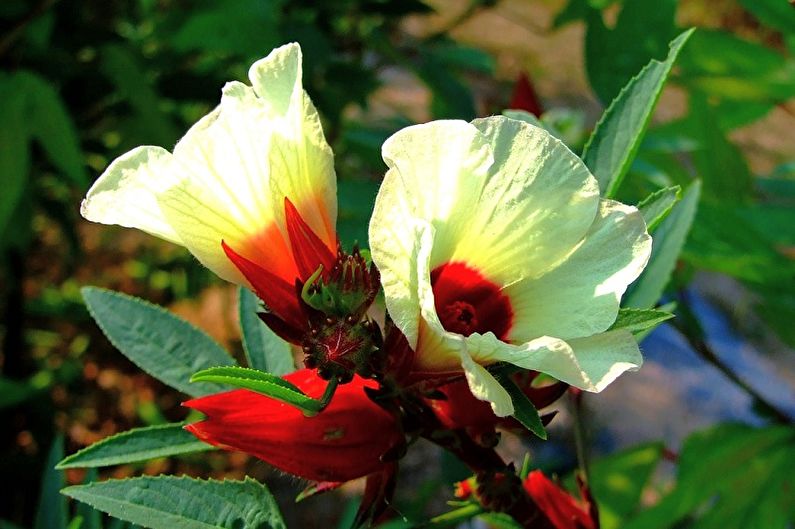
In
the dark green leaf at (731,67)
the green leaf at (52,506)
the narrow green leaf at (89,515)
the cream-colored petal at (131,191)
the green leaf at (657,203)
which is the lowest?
the green leaf at (52,506)

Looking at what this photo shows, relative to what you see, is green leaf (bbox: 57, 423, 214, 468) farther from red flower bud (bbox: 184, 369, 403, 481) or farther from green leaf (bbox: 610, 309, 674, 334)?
green leaf (bbox: 610, 309, 674, 334)

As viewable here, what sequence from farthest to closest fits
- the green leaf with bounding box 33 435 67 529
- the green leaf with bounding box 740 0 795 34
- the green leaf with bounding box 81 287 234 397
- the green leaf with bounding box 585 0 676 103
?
the green leaf with bounding box 740 0 795 34, the green leaf with bounding box 585 0 676 103, the green leaf with bounding box 33 435 67 529, the green leaf with bounding box 81 287 234 397

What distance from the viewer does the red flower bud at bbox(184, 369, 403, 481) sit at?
1.45ft

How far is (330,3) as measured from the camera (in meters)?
1.23

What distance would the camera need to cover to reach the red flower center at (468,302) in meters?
0.44

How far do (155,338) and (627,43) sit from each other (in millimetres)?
529

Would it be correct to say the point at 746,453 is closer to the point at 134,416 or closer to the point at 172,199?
the point at 172,199

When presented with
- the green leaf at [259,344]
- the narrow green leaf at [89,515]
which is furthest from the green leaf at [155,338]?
the narrow green leaf at [89,515]

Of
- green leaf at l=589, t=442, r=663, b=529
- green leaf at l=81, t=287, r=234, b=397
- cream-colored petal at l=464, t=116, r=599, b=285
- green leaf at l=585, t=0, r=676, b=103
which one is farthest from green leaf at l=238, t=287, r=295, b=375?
green leaf at l=589, t=442, r=663, b=529

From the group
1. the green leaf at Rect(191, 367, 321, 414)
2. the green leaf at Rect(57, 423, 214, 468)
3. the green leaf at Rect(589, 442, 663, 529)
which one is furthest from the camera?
the green leaf at Rect(589, 442, 663, 529)

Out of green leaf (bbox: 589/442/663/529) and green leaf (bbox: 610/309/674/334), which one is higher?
green leaf (bbox: 610/309/674/334)

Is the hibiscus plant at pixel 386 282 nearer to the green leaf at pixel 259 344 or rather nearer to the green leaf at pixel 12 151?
the green leaf at pixel 259 344

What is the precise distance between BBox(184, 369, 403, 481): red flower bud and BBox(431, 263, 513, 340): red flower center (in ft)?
0.21

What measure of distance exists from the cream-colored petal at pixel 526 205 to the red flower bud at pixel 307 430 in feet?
0.32
